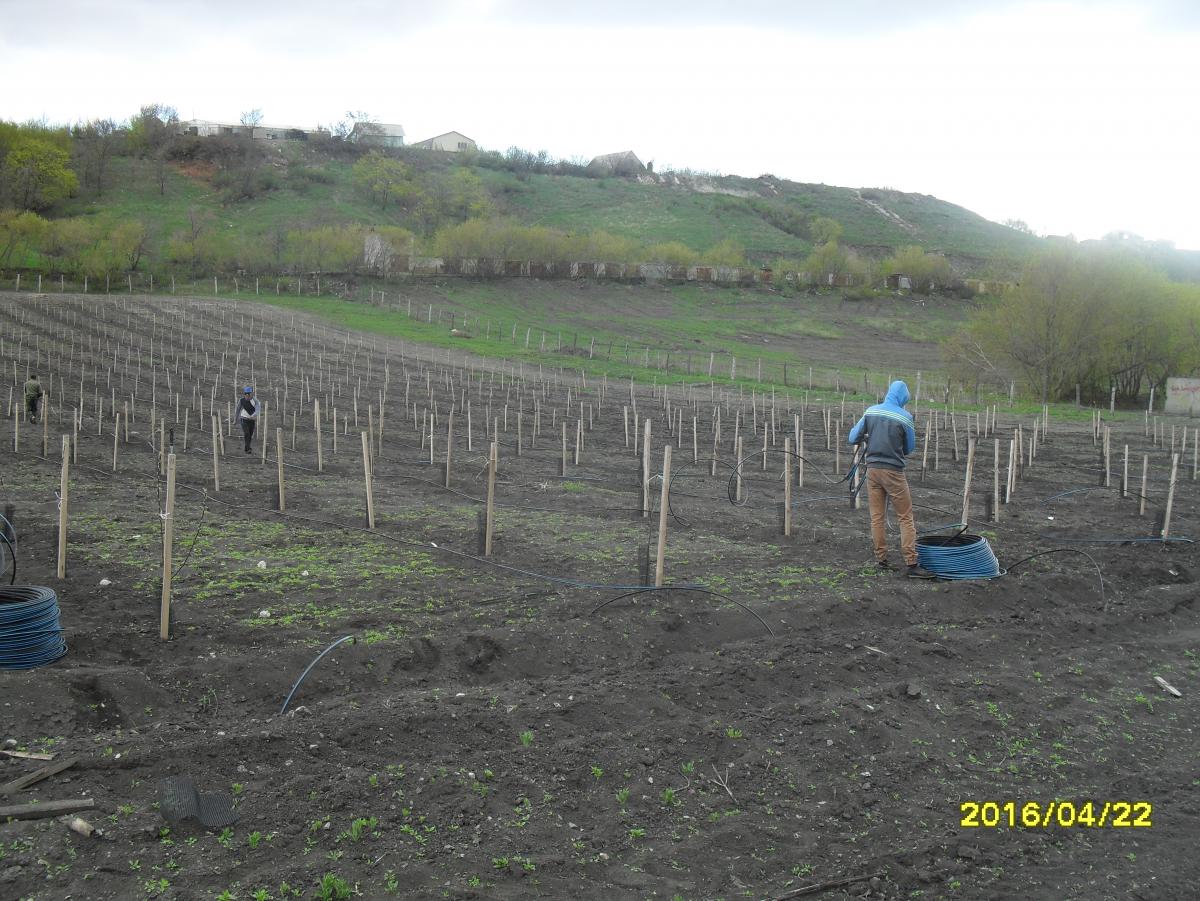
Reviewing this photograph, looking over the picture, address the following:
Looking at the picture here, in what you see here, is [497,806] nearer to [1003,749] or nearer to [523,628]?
[523,628]

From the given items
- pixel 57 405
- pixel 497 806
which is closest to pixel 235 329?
pixel 57 405

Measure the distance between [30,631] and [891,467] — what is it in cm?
749

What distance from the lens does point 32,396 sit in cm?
2017

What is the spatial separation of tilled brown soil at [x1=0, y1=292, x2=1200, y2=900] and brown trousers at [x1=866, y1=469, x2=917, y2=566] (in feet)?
1.45

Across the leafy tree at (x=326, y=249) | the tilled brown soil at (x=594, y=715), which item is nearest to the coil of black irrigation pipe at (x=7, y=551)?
the tilled brown soil at (x=594, y=715)

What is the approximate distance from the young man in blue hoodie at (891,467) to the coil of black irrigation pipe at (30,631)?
707 centimetres

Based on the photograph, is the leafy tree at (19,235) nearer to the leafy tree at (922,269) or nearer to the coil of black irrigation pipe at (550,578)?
the coil of black irrigation pipe at (550,578)

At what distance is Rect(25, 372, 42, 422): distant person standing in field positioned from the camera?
66.0ft

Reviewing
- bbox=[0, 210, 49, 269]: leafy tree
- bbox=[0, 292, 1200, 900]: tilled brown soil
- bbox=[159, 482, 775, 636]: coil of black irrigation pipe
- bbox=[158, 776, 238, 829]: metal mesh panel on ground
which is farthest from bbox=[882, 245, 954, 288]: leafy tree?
bbox=[158, 776, 238, 829]: metal mesh panel on ground

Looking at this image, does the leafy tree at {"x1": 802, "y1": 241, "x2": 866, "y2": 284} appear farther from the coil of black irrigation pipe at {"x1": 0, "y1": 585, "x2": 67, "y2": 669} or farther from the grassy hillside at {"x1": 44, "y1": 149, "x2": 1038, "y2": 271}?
the coil of black irrigation pipe at {"x1": 0, "y1": 585, "x2": 67, "y2": 669}

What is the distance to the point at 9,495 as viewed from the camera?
1294 centimetres

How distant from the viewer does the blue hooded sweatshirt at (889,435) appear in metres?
9.78

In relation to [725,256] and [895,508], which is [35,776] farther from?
[725,256]
